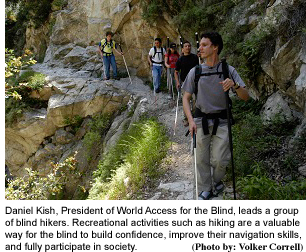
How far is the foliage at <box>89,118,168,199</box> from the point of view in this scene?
7.17 m

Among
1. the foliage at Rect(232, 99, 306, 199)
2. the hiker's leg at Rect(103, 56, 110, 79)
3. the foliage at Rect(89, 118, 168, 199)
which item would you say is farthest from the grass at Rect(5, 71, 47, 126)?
the foliage at Rect(232, 99, 306, 199)

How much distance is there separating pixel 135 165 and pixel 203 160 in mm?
3232

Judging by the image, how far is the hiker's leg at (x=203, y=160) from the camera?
475cm

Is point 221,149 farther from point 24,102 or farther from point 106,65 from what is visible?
point 24,102

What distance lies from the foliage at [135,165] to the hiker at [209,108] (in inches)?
91.2

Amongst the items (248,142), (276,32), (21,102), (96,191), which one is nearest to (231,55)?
(276,32)

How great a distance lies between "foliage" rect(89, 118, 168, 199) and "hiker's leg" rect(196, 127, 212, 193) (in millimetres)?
2066

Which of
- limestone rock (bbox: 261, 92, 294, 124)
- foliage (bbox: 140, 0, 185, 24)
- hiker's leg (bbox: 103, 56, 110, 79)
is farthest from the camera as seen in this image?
hiker's leg (bbox: 103, 56, 110, 79)

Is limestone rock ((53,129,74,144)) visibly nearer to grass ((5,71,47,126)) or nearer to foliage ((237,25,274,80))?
grass ((5,71,47,126))

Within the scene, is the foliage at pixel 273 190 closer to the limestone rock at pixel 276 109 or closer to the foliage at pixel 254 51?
the limestone rock at pixel 276 109
